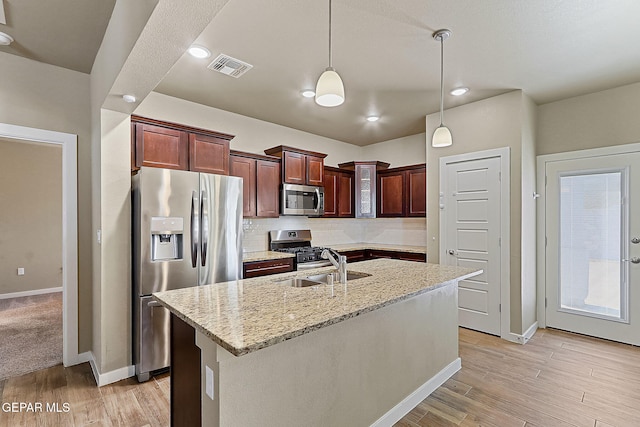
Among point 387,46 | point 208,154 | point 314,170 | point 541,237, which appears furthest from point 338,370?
point 541,237

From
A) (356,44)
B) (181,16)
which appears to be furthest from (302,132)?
(181,16)

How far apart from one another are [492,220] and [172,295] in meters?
3.43

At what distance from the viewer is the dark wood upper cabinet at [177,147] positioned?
2.96 meters

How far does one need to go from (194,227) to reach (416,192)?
3337 millimetres

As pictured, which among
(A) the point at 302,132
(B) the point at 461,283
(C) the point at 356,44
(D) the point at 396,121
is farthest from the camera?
(A) the point at 302,132

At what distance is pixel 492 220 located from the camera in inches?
146

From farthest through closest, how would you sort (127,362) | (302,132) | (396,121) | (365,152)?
(365,152) → (302,132) → (396,121) → (127,362)

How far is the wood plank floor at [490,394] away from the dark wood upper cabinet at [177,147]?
1.92m

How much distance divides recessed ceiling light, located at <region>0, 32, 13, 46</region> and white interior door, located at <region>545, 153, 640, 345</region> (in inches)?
215

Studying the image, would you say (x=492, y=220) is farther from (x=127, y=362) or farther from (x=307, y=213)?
(x=127, y=362)

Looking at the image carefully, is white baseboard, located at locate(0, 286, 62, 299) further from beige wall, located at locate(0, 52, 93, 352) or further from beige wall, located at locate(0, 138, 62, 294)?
beige wall, located at locate(0, 52, 93, 352)

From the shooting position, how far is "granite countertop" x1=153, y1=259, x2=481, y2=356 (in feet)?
4.10

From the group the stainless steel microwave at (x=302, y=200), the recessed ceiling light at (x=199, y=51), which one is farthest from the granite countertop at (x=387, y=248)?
the recessed ceiling light at (x=199, y=51)

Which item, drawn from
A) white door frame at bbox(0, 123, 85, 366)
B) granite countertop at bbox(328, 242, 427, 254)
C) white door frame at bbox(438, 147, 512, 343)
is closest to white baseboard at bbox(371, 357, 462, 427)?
white door frame at bbox(438, 147, 512, 343)
